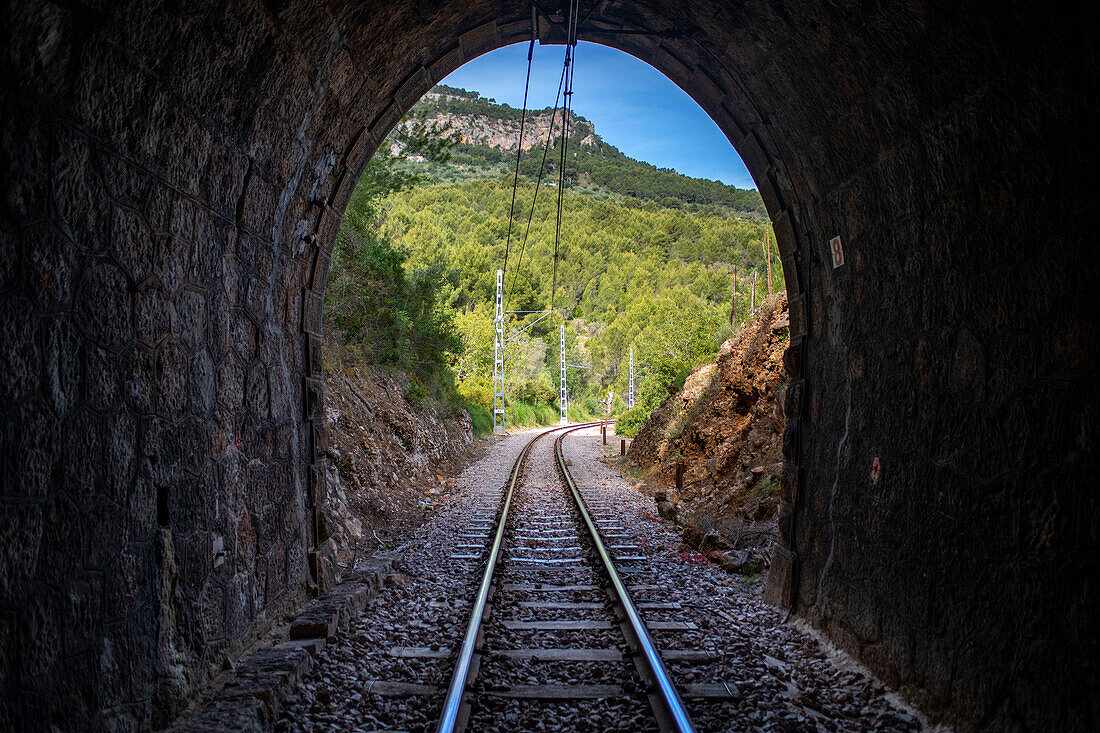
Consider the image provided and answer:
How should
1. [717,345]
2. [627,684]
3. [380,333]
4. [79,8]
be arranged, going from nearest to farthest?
[79,8] → [627,684] → [380,333] → [717,345]

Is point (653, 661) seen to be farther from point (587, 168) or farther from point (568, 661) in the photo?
point (587, 168)

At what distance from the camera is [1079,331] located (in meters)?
2.71

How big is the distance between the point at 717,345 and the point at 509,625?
13.9m

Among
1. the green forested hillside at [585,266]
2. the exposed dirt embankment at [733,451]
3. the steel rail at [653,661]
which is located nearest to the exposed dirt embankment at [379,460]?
the steel rail at [653,661]

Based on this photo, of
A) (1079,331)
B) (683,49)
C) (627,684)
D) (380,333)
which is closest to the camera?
(1079,331)

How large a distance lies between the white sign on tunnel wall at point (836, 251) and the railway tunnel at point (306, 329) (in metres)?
0.03

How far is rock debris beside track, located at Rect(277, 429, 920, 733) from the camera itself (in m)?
3.59

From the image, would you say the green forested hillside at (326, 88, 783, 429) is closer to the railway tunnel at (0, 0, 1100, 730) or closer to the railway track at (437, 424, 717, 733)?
the railway track at (437, 424, 717, 733)

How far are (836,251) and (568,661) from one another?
3357 mm

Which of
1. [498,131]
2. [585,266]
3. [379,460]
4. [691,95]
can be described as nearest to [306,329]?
[691,95]

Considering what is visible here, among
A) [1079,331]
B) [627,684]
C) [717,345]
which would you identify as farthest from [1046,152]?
[717,345]

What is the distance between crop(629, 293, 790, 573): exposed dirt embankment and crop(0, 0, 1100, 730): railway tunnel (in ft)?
6.44

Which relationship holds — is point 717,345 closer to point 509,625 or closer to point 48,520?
point 509,625

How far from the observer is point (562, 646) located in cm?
458
